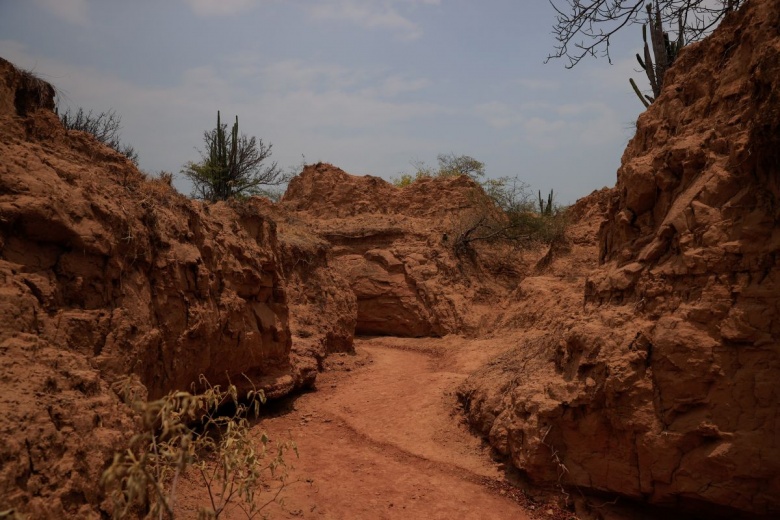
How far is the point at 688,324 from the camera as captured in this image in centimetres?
418

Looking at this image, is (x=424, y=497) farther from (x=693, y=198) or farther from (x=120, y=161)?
(x=120, y=161)

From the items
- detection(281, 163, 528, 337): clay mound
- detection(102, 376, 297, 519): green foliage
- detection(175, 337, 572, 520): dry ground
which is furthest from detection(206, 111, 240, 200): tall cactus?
detection(102, 376, 297, 519): green foliage

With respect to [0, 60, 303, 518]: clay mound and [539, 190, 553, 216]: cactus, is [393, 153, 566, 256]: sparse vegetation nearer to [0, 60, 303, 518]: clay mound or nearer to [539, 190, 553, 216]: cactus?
[539, 190, 553, 216]: cactus

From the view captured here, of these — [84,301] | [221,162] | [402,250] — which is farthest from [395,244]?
[84,301]

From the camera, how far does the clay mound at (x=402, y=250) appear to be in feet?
46.0

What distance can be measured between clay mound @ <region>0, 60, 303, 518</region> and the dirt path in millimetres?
1399

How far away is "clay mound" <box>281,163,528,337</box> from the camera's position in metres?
14.0

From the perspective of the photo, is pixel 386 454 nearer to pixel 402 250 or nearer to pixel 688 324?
pixel 688 324

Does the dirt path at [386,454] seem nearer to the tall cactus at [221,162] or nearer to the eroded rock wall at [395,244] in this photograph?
the eroded rock wall at [395,244]

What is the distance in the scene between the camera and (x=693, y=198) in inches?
175

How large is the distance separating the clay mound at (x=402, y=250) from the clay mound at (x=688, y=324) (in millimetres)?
7723

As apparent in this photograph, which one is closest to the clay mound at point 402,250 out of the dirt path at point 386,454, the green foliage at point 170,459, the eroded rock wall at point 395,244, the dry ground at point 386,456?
the eroded rock wall at point 395,244

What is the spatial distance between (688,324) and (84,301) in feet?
14.9

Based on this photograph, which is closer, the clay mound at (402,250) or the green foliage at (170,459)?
the green foliage at (170,459)
